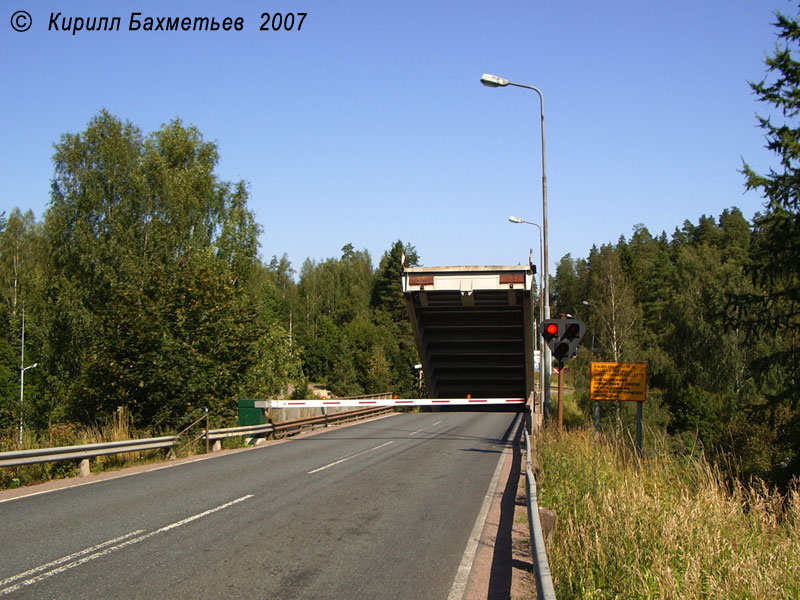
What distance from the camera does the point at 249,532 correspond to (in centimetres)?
751

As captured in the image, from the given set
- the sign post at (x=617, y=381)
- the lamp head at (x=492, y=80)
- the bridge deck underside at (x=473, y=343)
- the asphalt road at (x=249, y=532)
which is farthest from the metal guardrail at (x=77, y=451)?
the lamp head at (x=492, y=80)

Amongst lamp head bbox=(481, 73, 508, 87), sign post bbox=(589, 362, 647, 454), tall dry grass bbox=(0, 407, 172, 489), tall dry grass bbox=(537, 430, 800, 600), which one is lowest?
tall dry grass bbox=(0, 407, 172, 489)

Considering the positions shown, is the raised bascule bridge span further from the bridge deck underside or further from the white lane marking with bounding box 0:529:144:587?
the white lane marking with bounding box 0:529:144:587

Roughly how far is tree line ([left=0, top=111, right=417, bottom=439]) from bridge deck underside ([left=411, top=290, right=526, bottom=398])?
5713 millimetres

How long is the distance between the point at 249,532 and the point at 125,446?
714cm

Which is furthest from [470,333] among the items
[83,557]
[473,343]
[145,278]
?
[83,557]

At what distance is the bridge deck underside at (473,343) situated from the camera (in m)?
21.0

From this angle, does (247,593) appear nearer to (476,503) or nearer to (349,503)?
(349,503)

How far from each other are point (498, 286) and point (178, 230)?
20736mm

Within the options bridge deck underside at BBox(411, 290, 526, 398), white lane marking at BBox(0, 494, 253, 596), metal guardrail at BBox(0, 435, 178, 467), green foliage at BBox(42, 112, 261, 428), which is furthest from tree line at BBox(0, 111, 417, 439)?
A: white lane marking at BBox(0, 494, 253, 596)

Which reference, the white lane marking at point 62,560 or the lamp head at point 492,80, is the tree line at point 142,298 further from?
the white lane marking at point 62,560

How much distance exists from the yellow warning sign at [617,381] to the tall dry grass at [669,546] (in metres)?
5.98

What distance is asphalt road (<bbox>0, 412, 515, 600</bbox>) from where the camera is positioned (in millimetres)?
5617

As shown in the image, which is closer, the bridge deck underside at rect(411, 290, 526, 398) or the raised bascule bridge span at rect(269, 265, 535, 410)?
the raised bascule bridge span at rect(269, 265, 535, 410)
